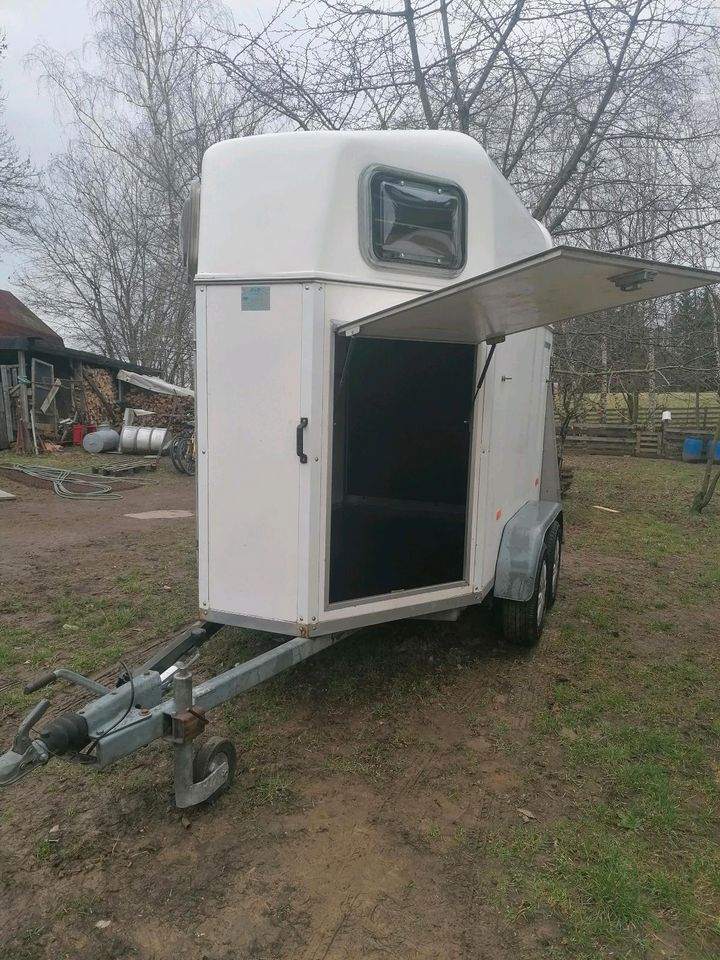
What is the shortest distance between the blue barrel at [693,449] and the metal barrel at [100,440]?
14424 mm

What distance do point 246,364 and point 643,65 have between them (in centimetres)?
754

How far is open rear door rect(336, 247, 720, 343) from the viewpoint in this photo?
8.16 feet

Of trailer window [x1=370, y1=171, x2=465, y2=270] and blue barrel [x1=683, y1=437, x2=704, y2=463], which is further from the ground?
trailer window [x1=370, y1=171, x2=465, y2=270]

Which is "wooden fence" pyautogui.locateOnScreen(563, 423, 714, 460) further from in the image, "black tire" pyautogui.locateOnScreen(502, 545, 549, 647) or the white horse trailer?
the white horse trailer

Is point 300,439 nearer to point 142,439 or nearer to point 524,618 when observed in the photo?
point 524,618

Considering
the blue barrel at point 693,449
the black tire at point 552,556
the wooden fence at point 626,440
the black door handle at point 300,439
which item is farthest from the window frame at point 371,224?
the wooden fence at point 626,440

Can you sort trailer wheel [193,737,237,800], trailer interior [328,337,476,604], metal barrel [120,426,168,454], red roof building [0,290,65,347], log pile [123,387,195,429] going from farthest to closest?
1. red roof building [0,290,65,347]
2. log pile [123,387,195,429]
3. metal barrel [120,426,168,454]
4. trailer interior [328,337,476,604]
5. trailer wheel [193,737,237,800]

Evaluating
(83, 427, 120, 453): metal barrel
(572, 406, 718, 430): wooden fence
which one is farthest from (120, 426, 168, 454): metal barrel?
(572, 406, 718, 430): wooden fence

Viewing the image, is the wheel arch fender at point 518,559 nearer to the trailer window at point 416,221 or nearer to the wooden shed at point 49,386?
the trailer window at point 416,221

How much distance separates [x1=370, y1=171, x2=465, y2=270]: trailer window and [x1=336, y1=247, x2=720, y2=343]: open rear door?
41 cm

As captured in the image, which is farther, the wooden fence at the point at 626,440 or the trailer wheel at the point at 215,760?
the wooden fence at the point at 626,440

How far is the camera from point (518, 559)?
4.18 metres

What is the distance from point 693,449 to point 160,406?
14.6 metres

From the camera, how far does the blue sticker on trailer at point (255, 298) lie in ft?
10.4
